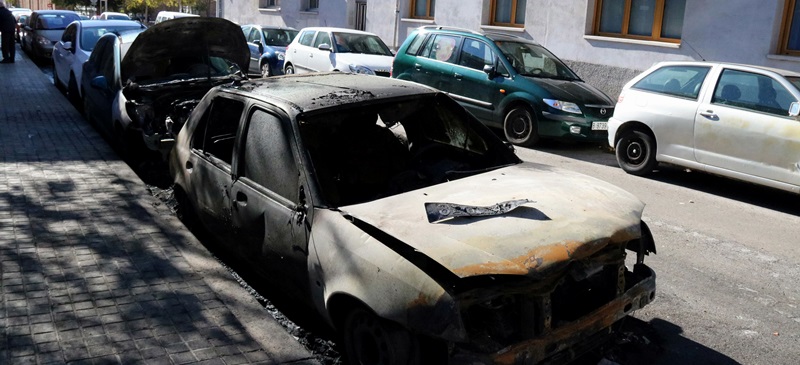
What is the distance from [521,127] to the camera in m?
11.8

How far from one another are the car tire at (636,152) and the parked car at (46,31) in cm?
1970

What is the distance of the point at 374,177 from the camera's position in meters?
5.20

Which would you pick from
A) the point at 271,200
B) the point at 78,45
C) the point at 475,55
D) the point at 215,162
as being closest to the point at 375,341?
the point at 271,200

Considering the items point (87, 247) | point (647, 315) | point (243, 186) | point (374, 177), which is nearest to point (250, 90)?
point (243, 186)

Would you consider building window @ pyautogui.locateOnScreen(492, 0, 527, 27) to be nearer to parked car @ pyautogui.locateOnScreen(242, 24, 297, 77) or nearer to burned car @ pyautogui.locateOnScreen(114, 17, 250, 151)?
parked car @ pyautogui.locateOnScreen(242, 24, 297, 77)

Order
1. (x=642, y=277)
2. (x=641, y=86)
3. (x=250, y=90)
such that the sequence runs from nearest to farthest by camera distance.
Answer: (x=642, y=277) → (x=250, y=90) → (x=641, y=86)

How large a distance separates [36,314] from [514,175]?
3.16 m

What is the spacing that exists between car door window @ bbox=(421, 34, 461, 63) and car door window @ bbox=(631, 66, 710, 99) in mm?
3631

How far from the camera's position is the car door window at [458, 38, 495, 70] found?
12359 millimetres

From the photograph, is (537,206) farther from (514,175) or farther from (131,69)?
(131,69)

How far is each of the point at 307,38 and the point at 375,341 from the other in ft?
49.9

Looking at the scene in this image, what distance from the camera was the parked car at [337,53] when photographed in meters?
15.8

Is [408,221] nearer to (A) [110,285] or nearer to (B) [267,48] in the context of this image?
(A) [110,285]

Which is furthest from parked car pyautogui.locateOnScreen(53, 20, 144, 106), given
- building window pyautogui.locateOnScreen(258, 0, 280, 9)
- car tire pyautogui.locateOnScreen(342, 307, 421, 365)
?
building window pyautogui.locateOnScreen(258, 0, 280, 9)
